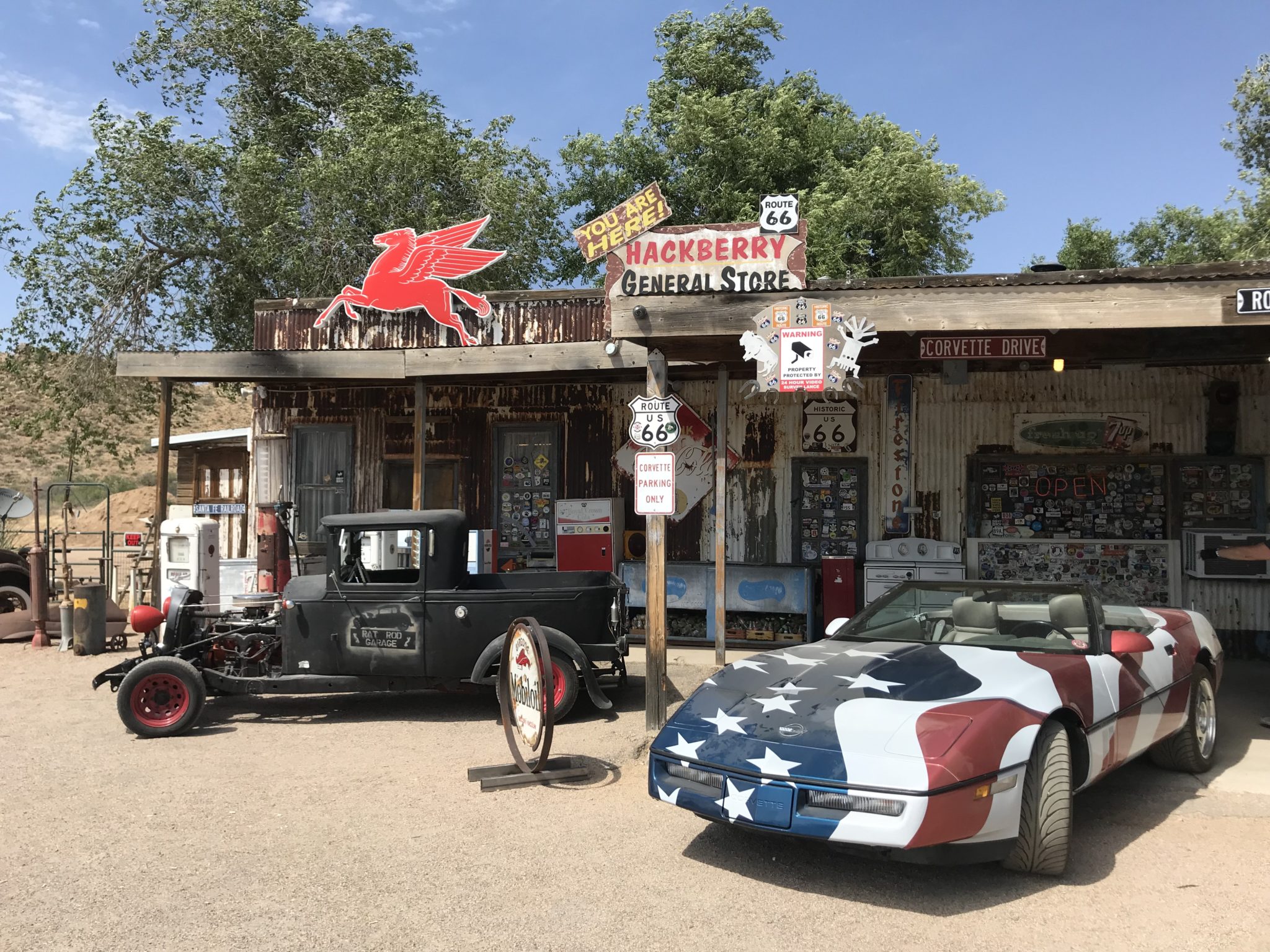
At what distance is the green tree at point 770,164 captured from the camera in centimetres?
2444

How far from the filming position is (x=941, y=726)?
169 inches

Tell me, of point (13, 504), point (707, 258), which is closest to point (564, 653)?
point (707, 258)

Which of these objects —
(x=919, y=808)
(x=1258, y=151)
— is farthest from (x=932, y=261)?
(x=919, y=808)

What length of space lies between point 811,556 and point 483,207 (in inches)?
599

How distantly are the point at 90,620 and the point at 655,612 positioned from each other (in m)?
7.53

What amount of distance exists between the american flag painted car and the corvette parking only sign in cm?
207

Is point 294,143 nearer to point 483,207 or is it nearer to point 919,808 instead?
point 483,207

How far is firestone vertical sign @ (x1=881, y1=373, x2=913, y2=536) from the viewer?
11617 millimetres

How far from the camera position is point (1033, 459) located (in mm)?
11336

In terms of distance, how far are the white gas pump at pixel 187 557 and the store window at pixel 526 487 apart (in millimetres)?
3677

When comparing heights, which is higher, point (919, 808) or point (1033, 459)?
point (1033, 459)

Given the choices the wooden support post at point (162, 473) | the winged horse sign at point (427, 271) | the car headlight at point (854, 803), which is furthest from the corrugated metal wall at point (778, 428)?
the car headlight at point (854, 803)

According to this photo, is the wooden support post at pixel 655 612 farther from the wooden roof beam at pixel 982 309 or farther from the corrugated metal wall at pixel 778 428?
the corrugated metal wall at pixel 778 428

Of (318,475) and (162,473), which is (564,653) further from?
(318,475)
